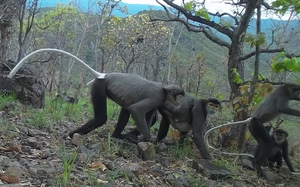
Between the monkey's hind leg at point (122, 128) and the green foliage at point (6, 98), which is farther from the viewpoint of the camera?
the green foliage at point (6, 98)

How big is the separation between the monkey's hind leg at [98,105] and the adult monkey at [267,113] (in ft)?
5.74

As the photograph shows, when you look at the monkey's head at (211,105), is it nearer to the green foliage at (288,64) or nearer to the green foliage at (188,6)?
the green foliage at (288,64)

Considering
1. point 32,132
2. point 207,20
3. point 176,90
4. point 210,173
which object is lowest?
point 210,173

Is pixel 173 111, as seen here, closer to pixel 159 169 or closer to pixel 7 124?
pixel 159 169

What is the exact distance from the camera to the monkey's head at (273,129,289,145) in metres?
6.57

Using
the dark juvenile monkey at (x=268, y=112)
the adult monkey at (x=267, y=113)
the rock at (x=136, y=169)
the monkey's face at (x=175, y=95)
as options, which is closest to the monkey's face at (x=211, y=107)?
the adult monkey at (x=267, y=113)

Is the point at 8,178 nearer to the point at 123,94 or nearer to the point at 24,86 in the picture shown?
the point at 123,94

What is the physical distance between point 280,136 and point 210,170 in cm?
229

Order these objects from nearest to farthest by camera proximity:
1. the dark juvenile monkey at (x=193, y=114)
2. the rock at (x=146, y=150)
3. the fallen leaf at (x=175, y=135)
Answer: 1. the rock at (x=146, y=150)
2. the dark juvenile monkey at (x=193, y=114)
3. the fallen leaf at (x=175, y=135)

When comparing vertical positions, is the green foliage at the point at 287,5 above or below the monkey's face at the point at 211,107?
above

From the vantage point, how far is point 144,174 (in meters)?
4.04

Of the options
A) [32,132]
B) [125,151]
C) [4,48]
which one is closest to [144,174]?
[125,151]

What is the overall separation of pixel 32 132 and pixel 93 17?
80.7 feet

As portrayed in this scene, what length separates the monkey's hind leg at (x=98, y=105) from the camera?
206 inches
